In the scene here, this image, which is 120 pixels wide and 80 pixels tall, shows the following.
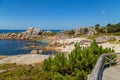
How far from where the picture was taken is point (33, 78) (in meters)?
18.6

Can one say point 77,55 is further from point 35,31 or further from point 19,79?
point 35,31

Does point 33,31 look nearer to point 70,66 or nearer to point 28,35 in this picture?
point 28,35

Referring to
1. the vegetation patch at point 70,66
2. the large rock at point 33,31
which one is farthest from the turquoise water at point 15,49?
the vegetation patch at point 70,66

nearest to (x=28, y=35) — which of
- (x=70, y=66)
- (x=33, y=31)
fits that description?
(x=33, y=31)

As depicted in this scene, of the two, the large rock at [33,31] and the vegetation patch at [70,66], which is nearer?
the vegetation patch at [70,66]

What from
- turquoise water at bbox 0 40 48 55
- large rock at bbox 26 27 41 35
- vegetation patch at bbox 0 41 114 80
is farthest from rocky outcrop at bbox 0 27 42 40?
vegetation patch at bbox 0 41 114 80

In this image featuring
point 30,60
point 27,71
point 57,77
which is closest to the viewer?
point 57,77

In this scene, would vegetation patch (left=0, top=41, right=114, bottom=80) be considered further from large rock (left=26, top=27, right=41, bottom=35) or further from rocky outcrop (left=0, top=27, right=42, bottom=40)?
large rock (left=26, top=27, right=41, bottom=35)

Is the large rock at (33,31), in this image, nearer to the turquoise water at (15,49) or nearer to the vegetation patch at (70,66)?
the turquoise water at (15,49)

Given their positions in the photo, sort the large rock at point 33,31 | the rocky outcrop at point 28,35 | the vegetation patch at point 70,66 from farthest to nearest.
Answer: the large rock at point 33,31, the rocky outcrop at point 28,35, the vegetation patch at point 70,66

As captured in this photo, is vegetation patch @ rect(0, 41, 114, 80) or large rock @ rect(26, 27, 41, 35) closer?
vegetation patch @ rect(0, 41, 114, 80)

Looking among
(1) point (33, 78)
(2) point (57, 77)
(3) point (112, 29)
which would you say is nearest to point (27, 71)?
(1) point (33, 78)

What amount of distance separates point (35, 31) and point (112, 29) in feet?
158

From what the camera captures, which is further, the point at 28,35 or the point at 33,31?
the point at 33,31
